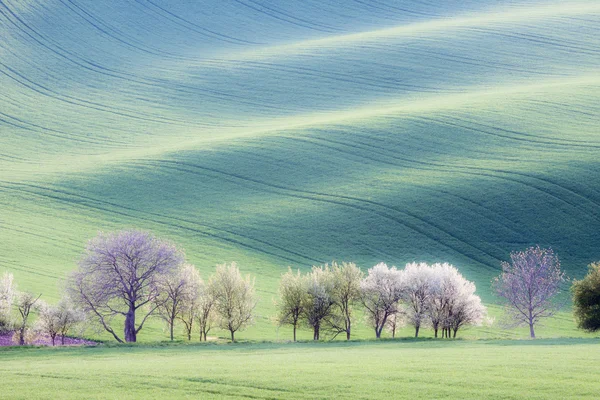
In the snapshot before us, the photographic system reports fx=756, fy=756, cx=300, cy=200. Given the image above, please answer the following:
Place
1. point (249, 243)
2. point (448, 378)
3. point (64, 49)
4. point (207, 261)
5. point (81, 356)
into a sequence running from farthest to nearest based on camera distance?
point (64, 49)
point (249, 243)
point (207, 261)
point (81, 356)
point (448, 378)

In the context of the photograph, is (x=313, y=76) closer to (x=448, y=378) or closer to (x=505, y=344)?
(x=505, y=344)

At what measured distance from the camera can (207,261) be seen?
56.9 meters

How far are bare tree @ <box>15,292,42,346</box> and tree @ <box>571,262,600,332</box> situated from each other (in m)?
32.1

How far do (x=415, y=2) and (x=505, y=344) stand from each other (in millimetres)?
113074

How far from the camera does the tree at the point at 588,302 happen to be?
4384cm

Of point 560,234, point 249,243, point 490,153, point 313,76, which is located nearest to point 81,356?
point 249,243

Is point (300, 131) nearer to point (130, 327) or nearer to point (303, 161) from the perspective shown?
point (303, 161)

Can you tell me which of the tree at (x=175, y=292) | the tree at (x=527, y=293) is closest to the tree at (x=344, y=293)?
the tree at (x=175, y=292)

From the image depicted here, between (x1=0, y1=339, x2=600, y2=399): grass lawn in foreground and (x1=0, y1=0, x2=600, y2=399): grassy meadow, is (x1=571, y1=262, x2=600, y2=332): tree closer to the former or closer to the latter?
(x1=0, y1=0, x2=600, y2=399): grassy meadow

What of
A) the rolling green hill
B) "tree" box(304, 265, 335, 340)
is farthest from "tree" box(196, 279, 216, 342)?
"tree" box(304, 265, 335, 340)

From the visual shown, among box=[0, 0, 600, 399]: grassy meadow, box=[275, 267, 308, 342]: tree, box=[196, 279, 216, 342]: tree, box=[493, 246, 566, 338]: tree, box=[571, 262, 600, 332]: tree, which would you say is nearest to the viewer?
box=[0, 0, 600, 399]: grassy meadow

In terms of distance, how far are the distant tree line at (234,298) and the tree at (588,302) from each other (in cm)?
6

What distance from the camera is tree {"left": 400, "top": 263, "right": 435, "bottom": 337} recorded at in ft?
150

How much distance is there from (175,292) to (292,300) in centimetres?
729
